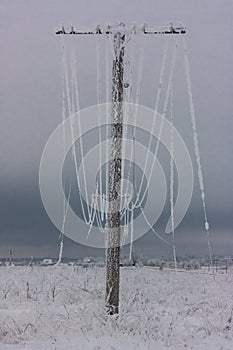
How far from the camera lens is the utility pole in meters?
14.5

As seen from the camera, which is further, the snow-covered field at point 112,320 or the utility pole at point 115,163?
the utility pole at point 115,163

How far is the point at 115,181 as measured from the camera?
14.6 meters

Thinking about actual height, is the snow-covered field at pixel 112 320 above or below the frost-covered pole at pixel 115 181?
below

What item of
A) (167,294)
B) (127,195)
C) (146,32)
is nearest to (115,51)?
(146,32)

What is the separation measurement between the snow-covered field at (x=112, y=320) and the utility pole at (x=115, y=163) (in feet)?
3.02

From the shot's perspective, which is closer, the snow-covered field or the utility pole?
the snow-covered field

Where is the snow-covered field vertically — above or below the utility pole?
below

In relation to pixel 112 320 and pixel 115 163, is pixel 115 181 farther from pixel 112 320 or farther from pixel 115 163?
pixel 112 320

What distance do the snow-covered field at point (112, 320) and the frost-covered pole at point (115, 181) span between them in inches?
33.9

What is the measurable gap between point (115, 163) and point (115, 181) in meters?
0.49

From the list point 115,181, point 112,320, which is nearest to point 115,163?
point 115,181

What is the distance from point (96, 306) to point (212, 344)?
14.8ft

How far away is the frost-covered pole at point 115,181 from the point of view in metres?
14.5

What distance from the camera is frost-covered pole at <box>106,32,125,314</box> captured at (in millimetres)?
→ 14500
